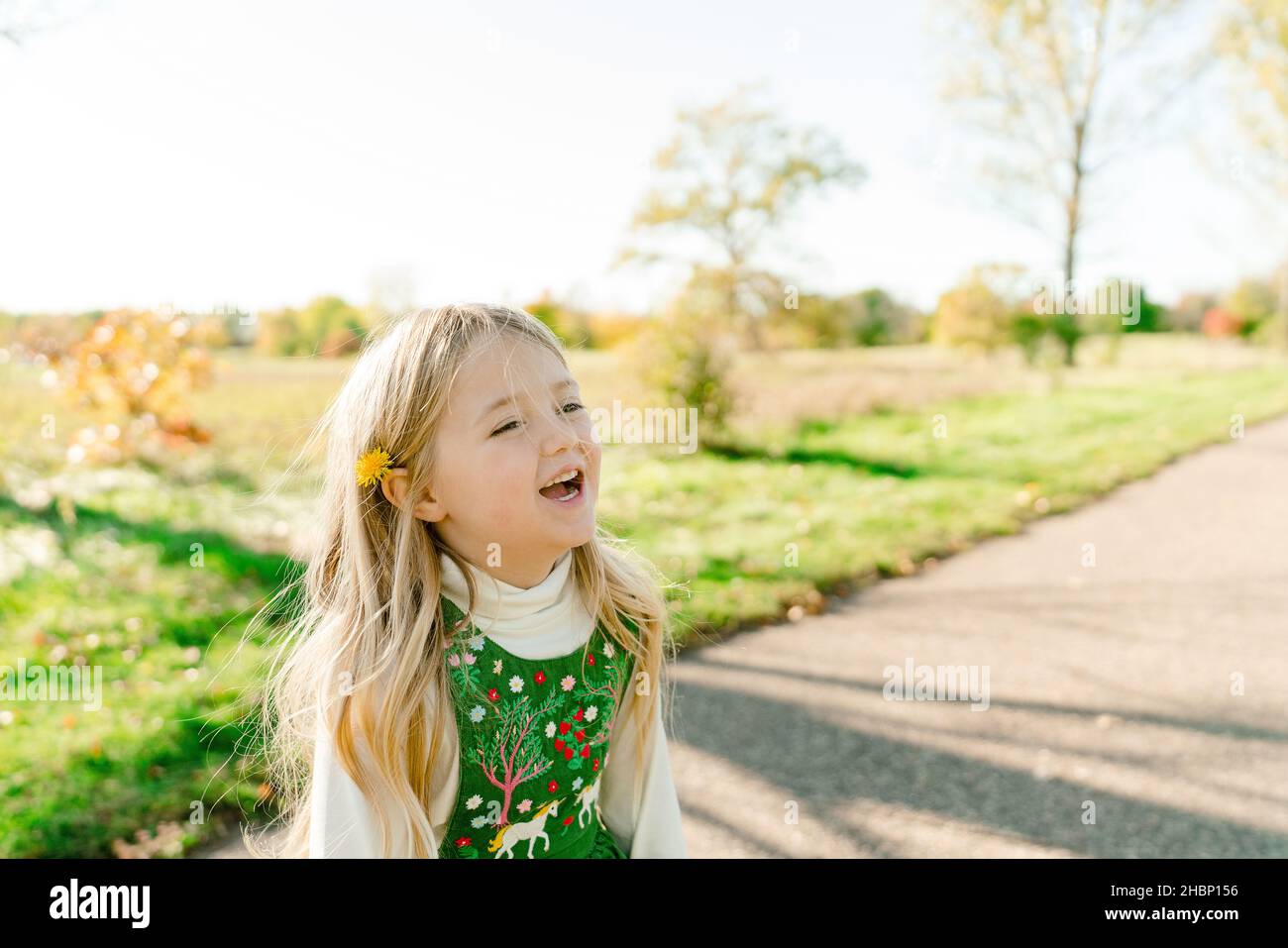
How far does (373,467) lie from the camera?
5.70 ft

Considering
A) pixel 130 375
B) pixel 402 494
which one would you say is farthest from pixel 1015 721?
pixel 130 375

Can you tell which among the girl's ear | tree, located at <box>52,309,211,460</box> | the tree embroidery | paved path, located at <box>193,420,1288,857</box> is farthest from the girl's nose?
tree, located at <box>52,309,211,460</box>

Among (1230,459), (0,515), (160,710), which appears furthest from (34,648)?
(1230,459)

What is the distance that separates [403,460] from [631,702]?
0.68m

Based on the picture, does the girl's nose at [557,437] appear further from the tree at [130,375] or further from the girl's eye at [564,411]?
the tree at [130,375]

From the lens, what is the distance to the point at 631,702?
1937mm

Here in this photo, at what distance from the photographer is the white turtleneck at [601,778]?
1.55 metres

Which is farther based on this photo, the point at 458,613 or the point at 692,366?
the point at 692,366

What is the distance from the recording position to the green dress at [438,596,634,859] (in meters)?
1.69

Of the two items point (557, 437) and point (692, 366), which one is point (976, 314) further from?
point (557, 437)

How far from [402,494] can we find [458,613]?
0.25 metres
